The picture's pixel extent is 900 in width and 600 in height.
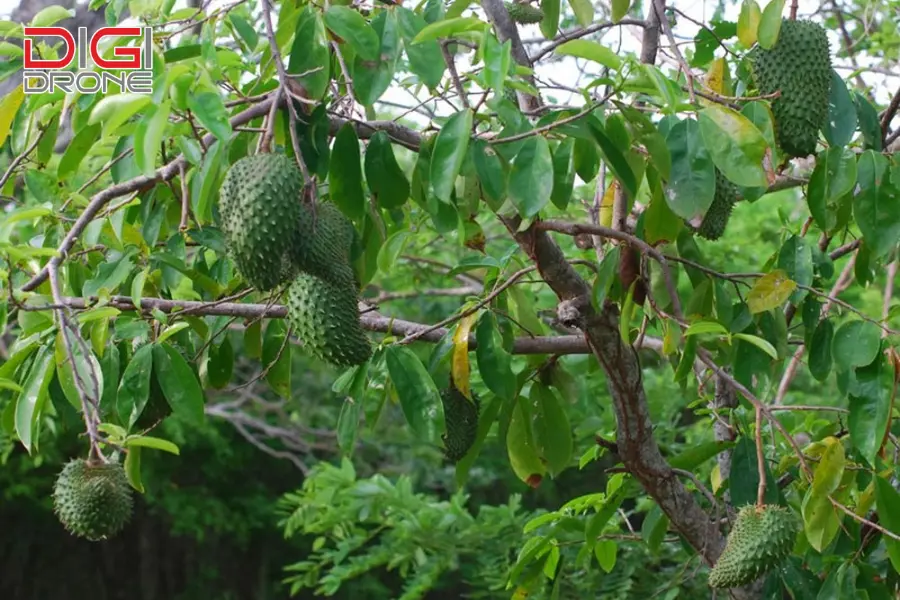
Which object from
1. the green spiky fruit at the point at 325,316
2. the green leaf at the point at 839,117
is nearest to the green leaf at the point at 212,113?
the green spiky fruit at the point at 325,316

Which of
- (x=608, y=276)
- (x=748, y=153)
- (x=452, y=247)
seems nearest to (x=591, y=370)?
(x=608, y=276)

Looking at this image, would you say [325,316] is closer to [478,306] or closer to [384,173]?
[384,173]

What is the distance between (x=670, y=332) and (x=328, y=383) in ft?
16.8

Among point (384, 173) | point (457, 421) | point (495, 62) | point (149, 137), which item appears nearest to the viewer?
point (149, 137)

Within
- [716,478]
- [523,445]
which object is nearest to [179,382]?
[523,445]

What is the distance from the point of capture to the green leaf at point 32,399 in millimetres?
1609

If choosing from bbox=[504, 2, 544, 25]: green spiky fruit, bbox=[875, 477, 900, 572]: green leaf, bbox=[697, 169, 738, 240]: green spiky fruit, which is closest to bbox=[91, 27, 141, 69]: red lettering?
bbox=[504, 2, 544, 25]: green spiky fruit

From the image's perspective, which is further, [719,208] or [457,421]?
[457,421]

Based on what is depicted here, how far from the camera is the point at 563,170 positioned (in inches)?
63.9

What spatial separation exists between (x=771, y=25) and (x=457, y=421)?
2.80 feet

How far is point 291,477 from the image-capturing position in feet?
24.1

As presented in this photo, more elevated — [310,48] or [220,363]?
[310,48]

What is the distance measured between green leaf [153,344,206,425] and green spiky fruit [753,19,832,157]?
3.29 feet

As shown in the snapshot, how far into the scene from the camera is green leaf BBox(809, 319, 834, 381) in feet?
6.78
